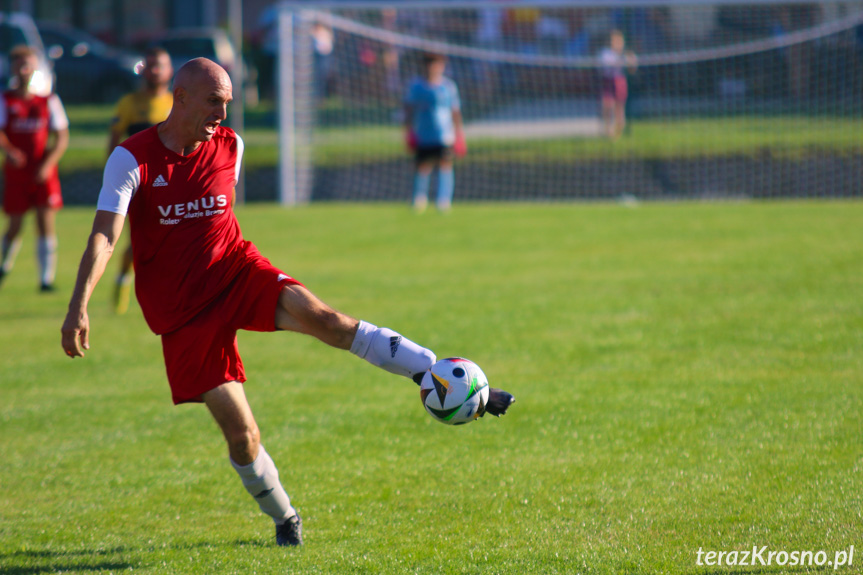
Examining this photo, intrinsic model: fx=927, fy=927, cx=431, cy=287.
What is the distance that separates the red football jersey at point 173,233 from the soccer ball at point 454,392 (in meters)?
0.99

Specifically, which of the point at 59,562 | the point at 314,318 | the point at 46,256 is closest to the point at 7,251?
the point at 46,256

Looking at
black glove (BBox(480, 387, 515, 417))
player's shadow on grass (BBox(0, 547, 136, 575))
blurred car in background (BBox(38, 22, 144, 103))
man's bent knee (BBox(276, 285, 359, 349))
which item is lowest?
player's shadow on grass (BBox(0, 547, 136, 575))

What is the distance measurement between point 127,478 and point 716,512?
118 inches

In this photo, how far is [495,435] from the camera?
17.9ft

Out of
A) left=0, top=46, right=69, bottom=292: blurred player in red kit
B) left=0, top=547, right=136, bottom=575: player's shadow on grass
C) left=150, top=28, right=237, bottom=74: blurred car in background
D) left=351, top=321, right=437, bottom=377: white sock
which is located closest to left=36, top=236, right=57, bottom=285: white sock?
left=0, top=46, right=69, bottom=292: blurred player in red kit

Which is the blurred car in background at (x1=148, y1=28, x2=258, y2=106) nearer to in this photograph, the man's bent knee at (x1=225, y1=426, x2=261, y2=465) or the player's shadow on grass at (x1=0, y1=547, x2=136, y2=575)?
the player's shadow on grass at (x1=0, y1=547, x2=136, y2=575)

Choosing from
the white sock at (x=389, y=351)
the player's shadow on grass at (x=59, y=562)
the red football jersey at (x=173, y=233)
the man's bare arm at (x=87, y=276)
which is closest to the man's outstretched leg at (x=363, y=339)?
the white sock at (x=389, y=351)

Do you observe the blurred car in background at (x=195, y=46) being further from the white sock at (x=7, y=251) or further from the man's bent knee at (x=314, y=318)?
the man's bent knee at (x=314, y=318)

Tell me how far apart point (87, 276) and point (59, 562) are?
124cm

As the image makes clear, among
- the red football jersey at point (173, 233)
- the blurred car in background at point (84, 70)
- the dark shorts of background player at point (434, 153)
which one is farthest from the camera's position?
the blurred car in background at point (84, 70)

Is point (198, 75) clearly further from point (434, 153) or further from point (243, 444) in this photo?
point (434, 153)

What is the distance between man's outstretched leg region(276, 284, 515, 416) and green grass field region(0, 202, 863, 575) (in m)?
0.77

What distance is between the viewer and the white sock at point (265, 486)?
3895mm

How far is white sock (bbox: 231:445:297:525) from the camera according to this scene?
389 centimetres
